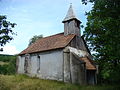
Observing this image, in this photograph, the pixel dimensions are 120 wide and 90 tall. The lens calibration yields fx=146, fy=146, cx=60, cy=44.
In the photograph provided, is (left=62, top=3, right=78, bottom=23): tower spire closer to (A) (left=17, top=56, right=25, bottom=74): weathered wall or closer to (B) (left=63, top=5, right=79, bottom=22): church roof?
(B) (left=63, top=5, right=79, bottom=22): church roof

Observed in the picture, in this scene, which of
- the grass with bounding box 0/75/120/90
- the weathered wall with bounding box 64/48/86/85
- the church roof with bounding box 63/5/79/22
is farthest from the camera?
the church roof with bounding box 63/5/79/22

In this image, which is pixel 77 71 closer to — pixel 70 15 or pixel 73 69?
pixel 73 69

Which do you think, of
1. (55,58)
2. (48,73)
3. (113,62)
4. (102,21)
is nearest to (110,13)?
(102,21)

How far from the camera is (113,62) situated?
1805 cm

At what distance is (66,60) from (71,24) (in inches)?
297

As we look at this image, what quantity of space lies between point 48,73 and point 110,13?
15.6 meters

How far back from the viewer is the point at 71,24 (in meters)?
26.7

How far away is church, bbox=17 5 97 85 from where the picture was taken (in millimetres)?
22328

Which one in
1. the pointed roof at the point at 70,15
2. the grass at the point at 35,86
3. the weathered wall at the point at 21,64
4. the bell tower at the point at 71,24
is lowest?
the grass at the point at 35,86

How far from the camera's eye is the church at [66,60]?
879 inches

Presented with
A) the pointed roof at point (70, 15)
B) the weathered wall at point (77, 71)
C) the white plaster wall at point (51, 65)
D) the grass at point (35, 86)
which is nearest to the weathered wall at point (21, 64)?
the white plaster wall at point (51, 65)

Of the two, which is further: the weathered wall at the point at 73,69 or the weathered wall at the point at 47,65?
the weathered wall at the point at 47,65

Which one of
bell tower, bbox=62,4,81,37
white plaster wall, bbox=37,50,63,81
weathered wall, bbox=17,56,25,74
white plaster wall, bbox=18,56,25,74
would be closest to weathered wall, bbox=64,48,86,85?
white plaster wall, bbox=37,50,63,81

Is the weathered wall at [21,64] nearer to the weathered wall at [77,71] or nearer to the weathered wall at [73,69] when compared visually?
the weathered wall at [73,69]
